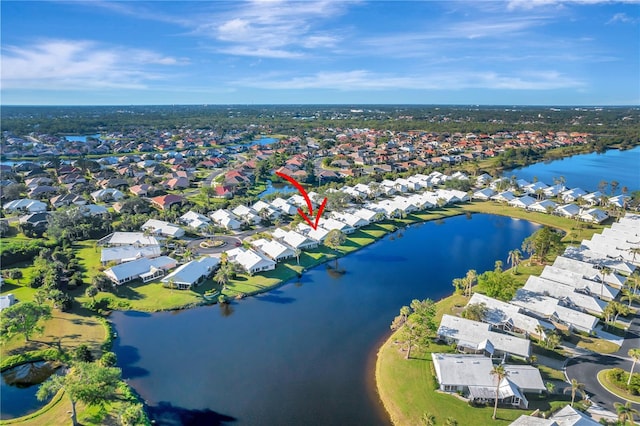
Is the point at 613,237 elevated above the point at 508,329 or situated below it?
above

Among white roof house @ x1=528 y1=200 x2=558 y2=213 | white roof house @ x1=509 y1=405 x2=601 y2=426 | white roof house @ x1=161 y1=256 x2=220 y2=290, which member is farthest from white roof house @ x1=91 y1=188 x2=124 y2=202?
white roof house @ x1=528 y1=200 x2=558 y2=213

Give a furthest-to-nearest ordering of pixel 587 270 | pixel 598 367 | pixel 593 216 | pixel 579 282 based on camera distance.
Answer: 1. pixel 593 216
2. pixel 587 270
3. pixel 579 282
4. pixel 598 367

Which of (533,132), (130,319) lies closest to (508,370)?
(130,319)

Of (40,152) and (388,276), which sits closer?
(388,276)

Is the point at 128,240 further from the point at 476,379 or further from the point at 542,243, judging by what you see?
the point at 542,243

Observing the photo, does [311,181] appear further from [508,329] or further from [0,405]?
[0,405]

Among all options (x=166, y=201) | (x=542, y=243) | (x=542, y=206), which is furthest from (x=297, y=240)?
(x=542, y=206)
